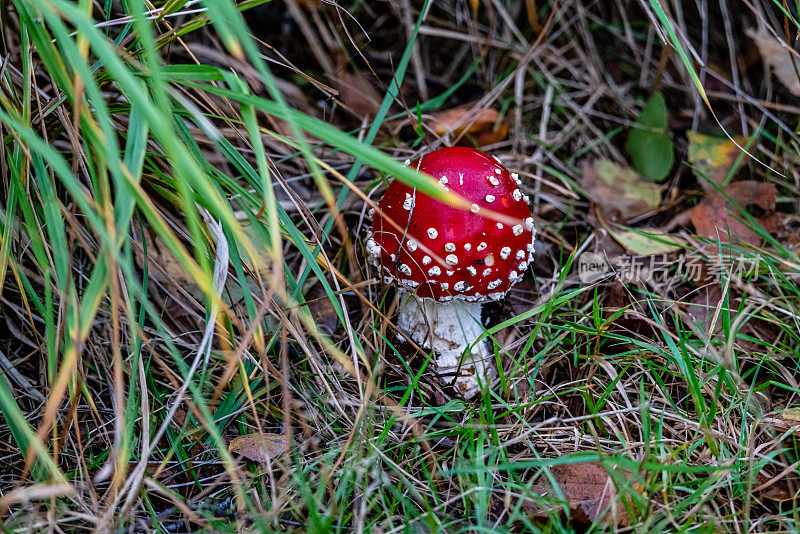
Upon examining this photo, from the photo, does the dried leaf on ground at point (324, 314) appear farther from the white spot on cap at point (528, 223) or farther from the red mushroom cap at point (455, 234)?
the white spot on cap at point (528, 223)

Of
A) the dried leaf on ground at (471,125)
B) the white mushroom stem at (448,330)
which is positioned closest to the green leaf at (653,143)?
the dried leaf on ground at (471,125)

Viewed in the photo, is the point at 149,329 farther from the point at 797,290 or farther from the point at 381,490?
the point at 797,290

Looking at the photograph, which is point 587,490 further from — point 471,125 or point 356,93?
Result: point 356,93

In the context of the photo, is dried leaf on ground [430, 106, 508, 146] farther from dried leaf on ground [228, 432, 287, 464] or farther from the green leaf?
dried leaf on ground [228, 432, 287, 464]

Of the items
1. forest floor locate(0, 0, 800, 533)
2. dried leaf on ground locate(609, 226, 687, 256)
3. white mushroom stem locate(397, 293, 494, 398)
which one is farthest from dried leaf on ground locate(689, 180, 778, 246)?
white mushroom stem locate(397, 293, 494, 398)

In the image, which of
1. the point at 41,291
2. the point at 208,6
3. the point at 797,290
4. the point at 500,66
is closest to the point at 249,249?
the point at 208,6

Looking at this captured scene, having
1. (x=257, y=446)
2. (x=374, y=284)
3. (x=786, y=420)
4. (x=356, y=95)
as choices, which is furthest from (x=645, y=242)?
(x=257, y=446)
